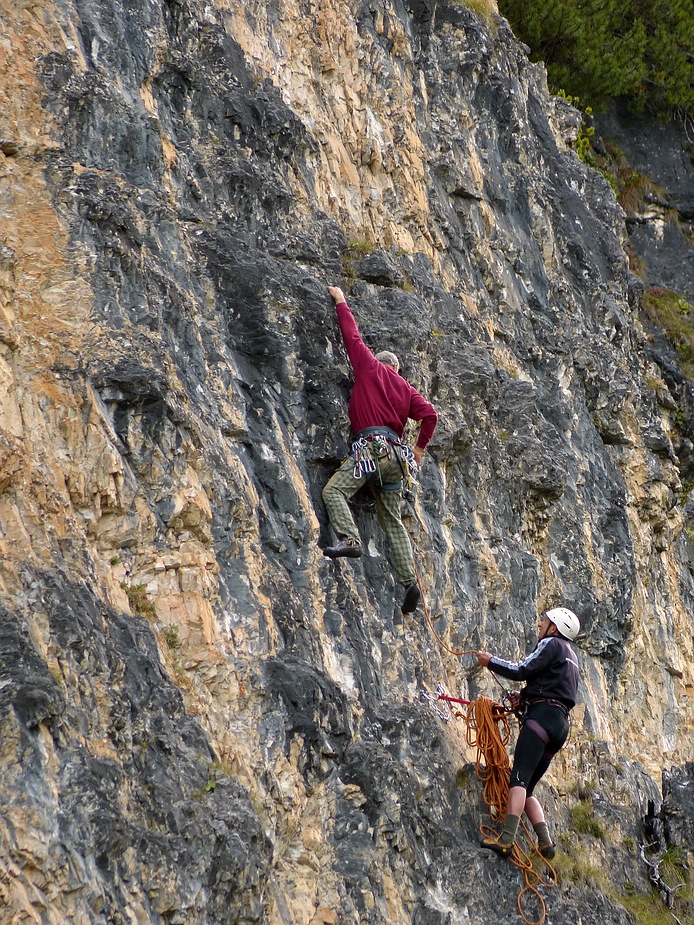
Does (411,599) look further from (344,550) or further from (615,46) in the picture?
(615,46)

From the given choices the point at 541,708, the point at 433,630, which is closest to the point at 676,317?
the point at 433,630

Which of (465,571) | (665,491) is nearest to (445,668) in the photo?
(465,571)

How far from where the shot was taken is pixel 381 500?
30.9 ft

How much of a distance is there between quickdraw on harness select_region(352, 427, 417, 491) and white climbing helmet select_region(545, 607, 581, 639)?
1687 millimetres

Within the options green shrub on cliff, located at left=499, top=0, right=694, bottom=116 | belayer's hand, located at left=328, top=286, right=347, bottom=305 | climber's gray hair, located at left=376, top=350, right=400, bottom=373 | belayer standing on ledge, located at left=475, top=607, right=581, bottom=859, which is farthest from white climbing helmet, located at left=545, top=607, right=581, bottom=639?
green shrub on cliff, located at left=499, top=0, right=694, bottom=116

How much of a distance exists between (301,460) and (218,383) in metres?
0.97

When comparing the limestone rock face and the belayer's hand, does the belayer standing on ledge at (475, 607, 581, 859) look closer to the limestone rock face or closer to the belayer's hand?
the limestone rock face

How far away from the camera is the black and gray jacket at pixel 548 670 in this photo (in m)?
8.64

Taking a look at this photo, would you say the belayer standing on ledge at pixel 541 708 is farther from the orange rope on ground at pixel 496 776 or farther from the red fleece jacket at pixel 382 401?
the red fleece jacket at pixel 382 401

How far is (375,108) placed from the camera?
42.4 feet

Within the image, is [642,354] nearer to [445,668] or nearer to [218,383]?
[445,668]

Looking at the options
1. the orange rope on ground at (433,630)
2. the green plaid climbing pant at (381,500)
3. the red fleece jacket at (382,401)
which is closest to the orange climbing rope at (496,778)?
the orange rope on ground at (433,630)

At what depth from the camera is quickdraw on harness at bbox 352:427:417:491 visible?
912 centimetres

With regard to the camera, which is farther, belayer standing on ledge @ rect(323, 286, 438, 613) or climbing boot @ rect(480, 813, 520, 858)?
belayer standing on ledge @ rect(323, 286, 438, 613)
